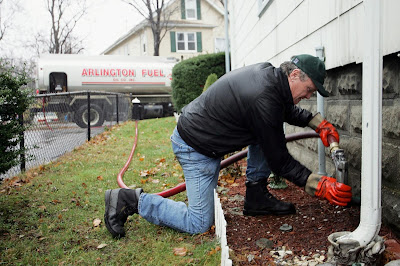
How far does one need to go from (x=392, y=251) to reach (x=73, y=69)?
1565 cm

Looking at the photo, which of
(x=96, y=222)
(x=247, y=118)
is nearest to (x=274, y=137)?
(x=247, y=118)

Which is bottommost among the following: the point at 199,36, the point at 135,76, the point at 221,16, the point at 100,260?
the point at 100,260

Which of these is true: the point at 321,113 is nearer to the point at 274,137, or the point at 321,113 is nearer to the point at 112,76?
the point at 274,137

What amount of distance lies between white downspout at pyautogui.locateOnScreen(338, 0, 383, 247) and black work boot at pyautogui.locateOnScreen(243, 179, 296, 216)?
1243 mm

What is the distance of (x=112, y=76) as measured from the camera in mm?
16484

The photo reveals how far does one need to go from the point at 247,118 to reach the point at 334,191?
79 cm

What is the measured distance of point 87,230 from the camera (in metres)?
3.41

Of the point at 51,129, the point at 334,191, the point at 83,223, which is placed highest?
the point at 51,129

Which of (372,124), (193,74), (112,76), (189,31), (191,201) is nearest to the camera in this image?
(372,124)

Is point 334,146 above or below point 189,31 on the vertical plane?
below

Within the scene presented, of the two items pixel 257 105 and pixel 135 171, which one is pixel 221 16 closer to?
pixel 135 171

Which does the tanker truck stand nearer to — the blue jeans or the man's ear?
the blue jeans

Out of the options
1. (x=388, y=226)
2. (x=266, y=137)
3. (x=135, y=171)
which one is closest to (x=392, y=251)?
(x=388, y=226)

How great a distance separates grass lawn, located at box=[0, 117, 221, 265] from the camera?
281cm
